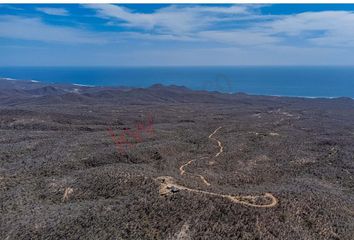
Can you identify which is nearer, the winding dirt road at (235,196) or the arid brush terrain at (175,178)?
the arid brush terrain at (175,178)

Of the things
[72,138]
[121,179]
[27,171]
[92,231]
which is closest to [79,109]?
[72,138]

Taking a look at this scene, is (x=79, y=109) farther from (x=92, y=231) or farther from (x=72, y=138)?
(x=92, y=231)

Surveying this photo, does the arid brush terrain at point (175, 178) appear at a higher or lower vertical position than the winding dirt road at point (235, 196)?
lower

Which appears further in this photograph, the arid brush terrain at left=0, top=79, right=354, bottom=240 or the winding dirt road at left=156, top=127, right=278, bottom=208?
Result: the winding dirt road at left=156, top=127, right=278, bottom=208

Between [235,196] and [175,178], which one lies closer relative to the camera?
[235,196]

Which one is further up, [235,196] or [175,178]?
[235,196]

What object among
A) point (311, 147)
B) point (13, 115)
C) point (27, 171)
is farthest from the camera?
point (13, 115)

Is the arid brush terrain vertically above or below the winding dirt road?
below

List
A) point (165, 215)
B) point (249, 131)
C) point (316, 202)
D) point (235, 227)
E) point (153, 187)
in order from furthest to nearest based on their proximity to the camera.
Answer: point (249, 131), point (153, 187), point (316, 202), point (165, 215), point (235, 227)
